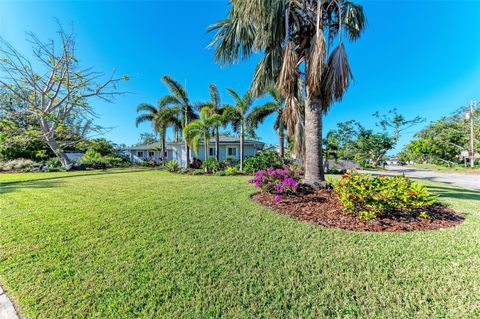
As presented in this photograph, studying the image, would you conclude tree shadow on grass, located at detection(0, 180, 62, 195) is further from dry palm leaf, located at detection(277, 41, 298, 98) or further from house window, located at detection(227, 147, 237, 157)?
house window, located at detection(227, 147, 237, 157)

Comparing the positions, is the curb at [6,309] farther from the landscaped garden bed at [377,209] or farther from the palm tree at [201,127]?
the palm tree at [201,127]

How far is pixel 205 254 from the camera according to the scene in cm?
265

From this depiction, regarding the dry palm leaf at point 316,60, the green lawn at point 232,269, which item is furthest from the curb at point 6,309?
the dry palm leaf at point 316,60

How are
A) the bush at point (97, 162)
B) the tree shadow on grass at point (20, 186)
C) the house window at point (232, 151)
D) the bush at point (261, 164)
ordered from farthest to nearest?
1. the house window at point (232, 151)
2. the bush at point (97, 162)
3. the bush at point (261, 164)
4. the tree shadow on grass at point (20, 186)

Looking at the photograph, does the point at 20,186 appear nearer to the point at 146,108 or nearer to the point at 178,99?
the point at 178,99

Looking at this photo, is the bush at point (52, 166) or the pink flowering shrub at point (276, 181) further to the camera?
the bush at point (52, 166)

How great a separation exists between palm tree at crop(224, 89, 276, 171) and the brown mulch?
8553 millimetres

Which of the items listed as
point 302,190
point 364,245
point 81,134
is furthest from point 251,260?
point 81,134

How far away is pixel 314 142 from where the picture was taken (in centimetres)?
548

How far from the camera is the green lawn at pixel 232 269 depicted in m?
1.81

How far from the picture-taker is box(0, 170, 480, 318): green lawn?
1.81 metres

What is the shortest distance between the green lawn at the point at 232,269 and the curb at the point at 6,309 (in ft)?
0.18

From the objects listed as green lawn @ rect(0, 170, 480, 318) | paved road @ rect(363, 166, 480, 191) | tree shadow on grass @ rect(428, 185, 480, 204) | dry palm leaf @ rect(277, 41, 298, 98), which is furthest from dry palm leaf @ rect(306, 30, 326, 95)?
tree shadow on grass @ rect(428, 185, 480, 204)

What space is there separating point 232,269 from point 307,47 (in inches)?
269
